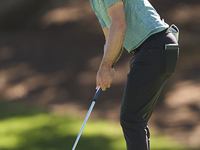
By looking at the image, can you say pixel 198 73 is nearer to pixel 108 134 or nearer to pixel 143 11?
pixel 108 134

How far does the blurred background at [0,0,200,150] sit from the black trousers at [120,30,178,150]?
59.9 inches

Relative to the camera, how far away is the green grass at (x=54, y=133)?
3725mm

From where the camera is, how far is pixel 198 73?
5.47 meters

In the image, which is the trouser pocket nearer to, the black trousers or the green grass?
the black trousers

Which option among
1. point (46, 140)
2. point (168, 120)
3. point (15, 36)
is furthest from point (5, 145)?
point (15, 36)

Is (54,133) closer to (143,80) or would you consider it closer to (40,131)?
(40,131)

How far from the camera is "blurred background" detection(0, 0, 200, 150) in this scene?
13.8ft

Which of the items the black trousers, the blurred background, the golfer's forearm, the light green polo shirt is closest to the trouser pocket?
the black trousers

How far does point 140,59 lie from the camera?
223 cm

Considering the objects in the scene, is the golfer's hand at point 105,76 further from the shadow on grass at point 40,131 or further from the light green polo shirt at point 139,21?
the shadow on grass at point 40,131

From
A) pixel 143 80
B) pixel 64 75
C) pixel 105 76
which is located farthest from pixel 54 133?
pixel 143 80

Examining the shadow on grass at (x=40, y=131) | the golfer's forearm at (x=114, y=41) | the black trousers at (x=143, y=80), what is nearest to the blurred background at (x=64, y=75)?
the shadow on grass at (x=40, y=131)

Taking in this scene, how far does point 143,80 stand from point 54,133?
6.67ft

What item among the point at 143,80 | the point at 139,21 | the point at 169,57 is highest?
the point at 139,21
